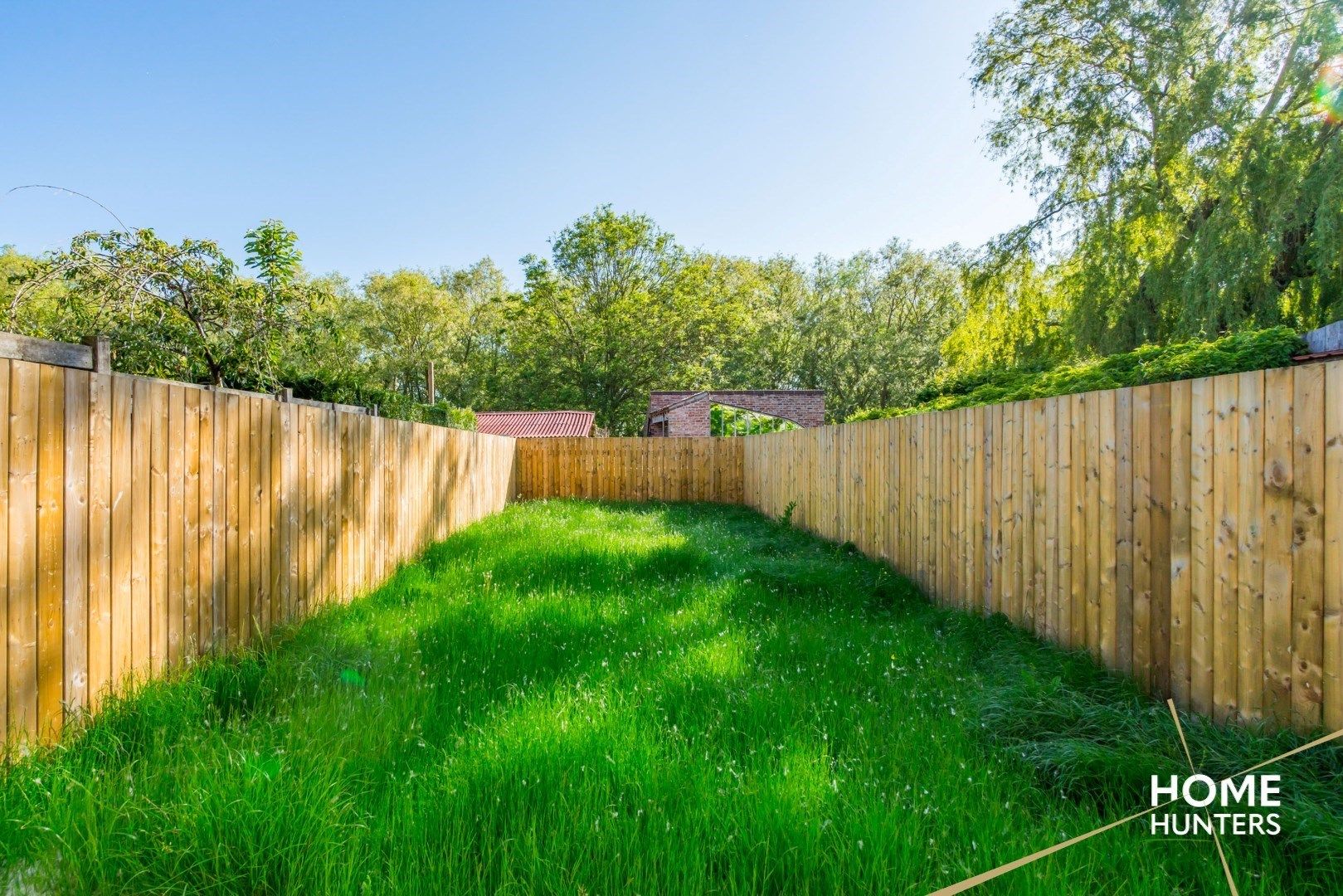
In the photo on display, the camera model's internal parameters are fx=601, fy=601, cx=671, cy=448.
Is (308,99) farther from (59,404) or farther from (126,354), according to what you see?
(59,404)

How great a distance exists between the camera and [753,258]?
3856 centimetres

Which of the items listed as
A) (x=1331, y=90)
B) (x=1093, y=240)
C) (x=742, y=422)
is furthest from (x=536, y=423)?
(x=1331, y=90)

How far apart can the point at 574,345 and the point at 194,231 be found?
81.8ft

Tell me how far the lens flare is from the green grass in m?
10.0

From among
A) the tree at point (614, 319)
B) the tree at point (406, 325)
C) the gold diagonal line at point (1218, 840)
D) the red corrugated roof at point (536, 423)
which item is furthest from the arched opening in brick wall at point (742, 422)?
the tree at point (406, 325)

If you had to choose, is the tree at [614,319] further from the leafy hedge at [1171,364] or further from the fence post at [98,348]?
the fence post at [98,348]

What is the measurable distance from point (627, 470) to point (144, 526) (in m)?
12.7

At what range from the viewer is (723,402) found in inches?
932

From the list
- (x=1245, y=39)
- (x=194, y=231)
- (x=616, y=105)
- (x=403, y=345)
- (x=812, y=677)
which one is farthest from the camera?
(x=403, y=345)

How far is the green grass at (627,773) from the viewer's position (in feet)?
5.18

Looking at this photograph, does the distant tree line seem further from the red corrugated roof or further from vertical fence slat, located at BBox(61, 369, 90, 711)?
the red corrugated roof

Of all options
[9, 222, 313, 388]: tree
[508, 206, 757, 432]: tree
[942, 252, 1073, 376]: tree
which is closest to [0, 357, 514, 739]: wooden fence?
[9, 222, 313, 388]: tree

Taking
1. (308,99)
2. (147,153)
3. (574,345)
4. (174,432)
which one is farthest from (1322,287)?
(574,345)

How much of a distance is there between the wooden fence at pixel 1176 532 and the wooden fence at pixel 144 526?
14.4ft
